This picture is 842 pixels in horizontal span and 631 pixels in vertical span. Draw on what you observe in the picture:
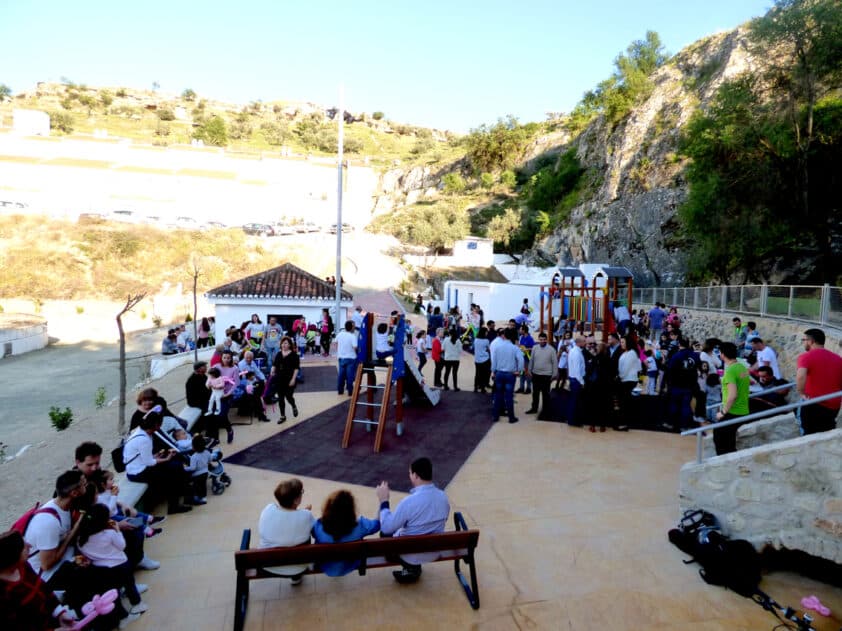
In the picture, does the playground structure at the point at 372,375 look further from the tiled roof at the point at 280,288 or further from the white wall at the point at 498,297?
the white wall at the point at 498,297

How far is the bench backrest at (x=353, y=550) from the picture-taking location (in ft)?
12.3

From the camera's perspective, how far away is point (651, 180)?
3344 cm

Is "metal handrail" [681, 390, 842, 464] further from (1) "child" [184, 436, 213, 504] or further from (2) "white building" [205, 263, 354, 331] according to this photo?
(2) "white building" [205, 263, 354, 331]

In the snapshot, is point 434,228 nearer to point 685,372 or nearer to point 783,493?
point 685,372

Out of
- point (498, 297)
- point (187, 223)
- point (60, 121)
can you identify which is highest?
point (60, 121)

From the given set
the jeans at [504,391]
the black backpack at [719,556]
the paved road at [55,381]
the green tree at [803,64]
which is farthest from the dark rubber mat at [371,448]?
the green tree at [803,64]

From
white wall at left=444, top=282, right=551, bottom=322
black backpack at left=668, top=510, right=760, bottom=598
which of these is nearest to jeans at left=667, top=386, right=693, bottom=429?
black backpack at left=668, top=510, right=760, bottom=598

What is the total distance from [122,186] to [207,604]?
6142 cm

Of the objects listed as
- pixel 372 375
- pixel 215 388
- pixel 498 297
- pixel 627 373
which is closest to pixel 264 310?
pixel 372 375

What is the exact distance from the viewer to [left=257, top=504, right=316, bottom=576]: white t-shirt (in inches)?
156

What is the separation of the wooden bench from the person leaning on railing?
371cm

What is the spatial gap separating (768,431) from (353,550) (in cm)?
580

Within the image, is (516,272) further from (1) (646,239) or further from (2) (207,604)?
(2) (207,604)

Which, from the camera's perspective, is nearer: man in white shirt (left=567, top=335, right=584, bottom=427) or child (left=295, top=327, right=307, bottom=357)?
man in white shirt (left=567, top=335, right=584, bottom=427)
